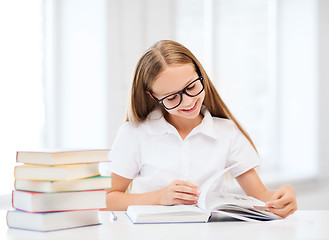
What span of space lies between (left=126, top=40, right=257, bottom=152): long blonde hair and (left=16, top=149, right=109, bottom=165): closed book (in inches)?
18.5

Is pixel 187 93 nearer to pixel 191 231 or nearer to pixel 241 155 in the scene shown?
pixel 241 155

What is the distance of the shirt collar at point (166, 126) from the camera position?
163cm

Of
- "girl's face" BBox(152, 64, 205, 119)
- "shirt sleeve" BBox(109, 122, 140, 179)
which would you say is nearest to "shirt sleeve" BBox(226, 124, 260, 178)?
"girl's face" BBox(152, 64, 205, 119)

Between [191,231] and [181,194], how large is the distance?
0.28 metres

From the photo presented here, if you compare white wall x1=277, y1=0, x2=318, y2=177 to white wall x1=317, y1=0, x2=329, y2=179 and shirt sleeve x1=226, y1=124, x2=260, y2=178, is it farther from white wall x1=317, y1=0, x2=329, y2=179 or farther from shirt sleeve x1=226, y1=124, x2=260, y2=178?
shirt sleeve x1=226, y1=124, x2=260, y2=178

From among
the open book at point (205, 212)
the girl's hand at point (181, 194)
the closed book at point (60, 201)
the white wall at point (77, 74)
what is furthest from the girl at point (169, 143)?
the white wall at point (77, 74)

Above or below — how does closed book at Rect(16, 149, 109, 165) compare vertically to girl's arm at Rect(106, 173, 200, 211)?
above

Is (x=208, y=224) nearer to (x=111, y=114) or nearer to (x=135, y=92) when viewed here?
(x=135, y=92)

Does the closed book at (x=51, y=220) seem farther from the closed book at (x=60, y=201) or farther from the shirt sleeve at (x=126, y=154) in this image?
the shirt sleeve at (x=126, y=154)

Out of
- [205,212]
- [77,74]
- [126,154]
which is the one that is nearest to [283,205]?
[205,212]

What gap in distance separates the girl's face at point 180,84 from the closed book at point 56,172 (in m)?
0.44

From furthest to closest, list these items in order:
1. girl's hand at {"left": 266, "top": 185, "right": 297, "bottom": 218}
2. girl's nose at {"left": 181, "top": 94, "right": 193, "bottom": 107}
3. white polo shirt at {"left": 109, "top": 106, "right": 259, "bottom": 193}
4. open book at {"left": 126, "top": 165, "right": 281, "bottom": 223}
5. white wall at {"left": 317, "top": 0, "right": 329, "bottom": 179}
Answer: white wall at {"left": 317, "top": 0, "right": 329, "bottom": 179} < white polo shirt at {"left": 109, "top": 106, "right": 259, "bottom": 193} < girl's nose at {"left": 181, "top": 94, "right": 193, "bottom": 107} < girl's hand at {"left": 266, "top": 185, "right": 297, "bottom": 218} < open book at {"left": 126, "top": 165, "right": 281, "bottom": 223}

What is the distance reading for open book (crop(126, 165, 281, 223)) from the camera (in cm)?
118

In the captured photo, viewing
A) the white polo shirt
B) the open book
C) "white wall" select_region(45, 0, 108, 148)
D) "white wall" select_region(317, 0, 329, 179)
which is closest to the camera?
the open book
